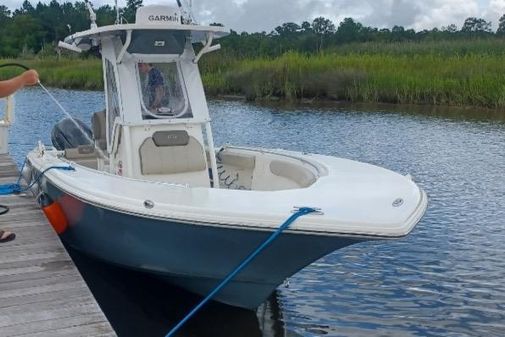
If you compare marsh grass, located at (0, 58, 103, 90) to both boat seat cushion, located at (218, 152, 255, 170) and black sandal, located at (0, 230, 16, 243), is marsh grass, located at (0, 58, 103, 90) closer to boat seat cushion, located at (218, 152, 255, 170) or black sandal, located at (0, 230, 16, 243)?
boat seat cushion, located at (218, 152, 255, 170)

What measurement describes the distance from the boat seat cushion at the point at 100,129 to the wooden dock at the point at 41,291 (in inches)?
46.7

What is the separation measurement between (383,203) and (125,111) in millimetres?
2644

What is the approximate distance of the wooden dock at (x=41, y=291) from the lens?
380cm

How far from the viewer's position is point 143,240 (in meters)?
4.67

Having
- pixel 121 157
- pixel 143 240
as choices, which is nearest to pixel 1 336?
pixel 143 240

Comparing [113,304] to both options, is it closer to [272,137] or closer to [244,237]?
[244,237]

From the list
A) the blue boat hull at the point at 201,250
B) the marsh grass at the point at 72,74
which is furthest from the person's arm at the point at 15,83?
the marsh grass at the point at 72,74

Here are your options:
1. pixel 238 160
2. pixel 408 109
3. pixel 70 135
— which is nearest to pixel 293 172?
pixel 238 160

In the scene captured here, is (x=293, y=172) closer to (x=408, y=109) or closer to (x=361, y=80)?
(x=408, y=109)

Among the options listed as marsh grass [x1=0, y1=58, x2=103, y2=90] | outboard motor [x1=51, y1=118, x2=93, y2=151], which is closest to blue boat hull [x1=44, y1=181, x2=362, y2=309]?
outboard motor [x1=51, y1=118, x2=93, y2=151]

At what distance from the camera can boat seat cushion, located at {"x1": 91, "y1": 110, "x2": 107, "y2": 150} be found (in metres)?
6.63

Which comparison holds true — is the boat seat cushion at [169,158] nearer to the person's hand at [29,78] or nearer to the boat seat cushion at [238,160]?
the boat seat cushion at [238,160]

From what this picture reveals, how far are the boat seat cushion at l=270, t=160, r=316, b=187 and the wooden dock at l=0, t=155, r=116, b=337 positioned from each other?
209cm

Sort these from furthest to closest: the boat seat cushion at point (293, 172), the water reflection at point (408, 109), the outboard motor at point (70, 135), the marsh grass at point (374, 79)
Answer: the marsh grass at point (374, 79), the water reflection at point (408, 109), the outboard motor at point (70, 135), the boat seat cushion at point (293, 172)
